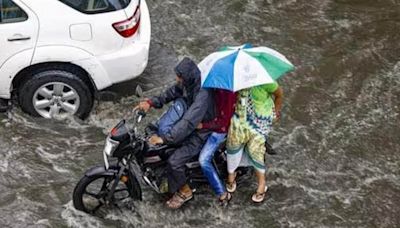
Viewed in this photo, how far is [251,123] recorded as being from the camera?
643cm

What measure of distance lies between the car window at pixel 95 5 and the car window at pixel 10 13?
43 centimetres

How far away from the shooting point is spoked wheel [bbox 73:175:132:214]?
6371mm

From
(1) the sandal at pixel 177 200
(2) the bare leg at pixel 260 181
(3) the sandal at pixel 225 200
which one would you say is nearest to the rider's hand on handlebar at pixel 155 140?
(1) the sandal at pixel 177 200

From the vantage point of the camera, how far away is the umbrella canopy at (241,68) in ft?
19.8

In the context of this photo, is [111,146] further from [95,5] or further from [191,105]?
[95,5]

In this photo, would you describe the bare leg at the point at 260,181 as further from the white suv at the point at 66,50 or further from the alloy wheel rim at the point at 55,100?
the alloy wheel rim at the point at 55,100

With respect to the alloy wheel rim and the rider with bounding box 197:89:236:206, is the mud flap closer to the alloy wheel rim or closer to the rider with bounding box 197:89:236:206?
the alloy wheel rim

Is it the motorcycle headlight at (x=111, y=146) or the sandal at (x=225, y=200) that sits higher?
the motorcycle headlight at (x=111, y=146)

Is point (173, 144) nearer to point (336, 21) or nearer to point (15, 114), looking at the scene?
point (15, 114)

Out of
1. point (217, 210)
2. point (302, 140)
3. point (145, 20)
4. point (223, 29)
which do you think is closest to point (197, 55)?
point (223, 29)

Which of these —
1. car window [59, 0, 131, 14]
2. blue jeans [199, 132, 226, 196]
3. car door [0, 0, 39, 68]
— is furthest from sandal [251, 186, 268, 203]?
car door [0, 0, 39, 68]

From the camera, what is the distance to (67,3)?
7.37 m

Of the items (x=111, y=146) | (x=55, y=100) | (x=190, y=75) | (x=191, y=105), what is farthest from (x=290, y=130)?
(x=111, y=146)

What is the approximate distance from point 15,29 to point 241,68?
8.32 ft
